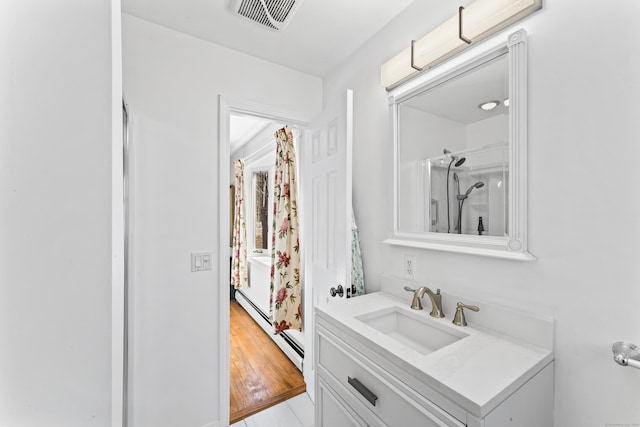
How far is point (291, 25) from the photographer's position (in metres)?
1.44

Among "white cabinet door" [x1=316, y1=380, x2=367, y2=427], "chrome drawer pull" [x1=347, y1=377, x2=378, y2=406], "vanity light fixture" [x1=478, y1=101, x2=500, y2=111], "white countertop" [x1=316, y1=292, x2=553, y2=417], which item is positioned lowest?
"white cabinet door" [x1=316, y1=380, x2=367, y2=427]

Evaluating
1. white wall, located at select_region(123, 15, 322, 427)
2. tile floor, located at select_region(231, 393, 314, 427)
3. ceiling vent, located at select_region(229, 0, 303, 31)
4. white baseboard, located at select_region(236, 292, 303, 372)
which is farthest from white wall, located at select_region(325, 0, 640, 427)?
white baseboard, located at select_region(236, 292, 303, 372)

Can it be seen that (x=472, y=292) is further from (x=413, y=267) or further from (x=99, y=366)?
(x=99, y=366)

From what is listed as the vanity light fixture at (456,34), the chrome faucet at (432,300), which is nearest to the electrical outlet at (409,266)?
the chrome faucet at (432,300)

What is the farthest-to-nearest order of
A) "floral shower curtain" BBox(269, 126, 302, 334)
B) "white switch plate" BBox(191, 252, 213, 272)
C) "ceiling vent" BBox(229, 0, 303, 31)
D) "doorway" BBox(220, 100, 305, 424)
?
"floral shower curtain" BBox(269, 126, 302, 334)
"doorway" BBox(220, 100, 305, 424)
"white switch plate" BBox(191, 252, 213, 272)
"ceiling vent" BBox(229, 0, 303, 31)

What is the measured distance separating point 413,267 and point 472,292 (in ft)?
0.94

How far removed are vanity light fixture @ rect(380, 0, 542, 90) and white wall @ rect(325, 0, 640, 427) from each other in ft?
0.22

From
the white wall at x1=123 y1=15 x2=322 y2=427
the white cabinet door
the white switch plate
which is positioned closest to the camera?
the white cabinet door

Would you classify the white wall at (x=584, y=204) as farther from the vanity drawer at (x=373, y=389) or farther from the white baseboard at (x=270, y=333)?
the white baseboard at (x=270, y=333)

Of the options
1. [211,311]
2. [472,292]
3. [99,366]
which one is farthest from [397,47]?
[211,311]

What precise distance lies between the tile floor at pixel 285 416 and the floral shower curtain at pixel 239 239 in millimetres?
2042

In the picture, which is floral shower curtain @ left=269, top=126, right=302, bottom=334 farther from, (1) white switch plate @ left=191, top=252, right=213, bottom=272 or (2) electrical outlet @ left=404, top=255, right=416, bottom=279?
(2) electrical outlet @ left=404, top=255, right=416, bottom=279

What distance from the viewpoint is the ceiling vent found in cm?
126

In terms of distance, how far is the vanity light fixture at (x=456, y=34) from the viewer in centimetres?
94
